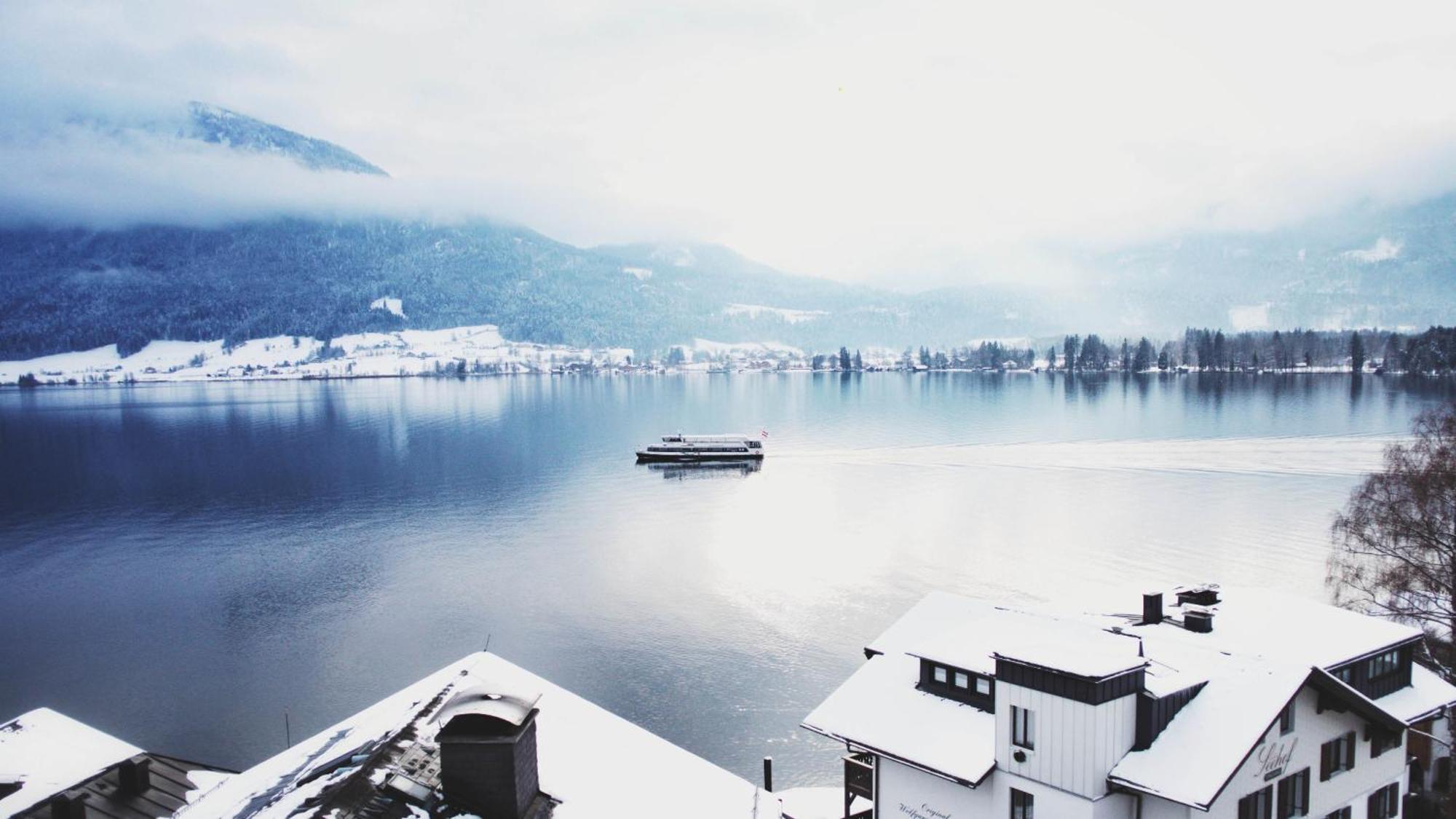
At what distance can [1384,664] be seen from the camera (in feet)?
59.2

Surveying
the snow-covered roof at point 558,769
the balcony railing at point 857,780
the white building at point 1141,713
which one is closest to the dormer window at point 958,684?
the white building at point 1141,713

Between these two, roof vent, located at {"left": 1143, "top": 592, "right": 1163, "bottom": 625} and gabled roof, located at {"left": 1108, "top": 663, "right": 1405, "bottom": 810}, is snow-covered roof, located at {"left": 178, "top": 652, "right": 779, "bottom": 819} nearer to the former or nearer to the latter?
gabled roof, located at {"left": 1108, "top": 663, "right": 1405, "bottom": 810}

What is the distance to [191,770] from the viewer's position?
65.4 feet

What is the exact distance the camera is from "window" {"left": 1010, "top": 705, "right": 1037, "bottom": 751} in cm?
1446

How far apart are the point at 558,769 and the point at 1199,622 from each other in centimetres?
1347

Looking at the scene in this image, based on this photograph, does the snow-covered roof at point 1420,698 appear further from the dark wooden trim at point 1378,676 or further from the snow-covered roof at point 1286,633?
the snow-covered roof at point 1286,633

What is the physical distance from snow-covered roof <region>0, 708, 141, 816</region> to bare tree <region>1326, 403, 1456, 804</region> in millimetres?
31137

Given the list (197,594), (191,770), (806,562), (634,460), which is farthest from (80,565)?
(634,460)

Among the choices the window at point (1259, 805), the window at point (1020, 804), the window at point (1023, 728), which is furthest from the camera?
the window at point (1259, 805)

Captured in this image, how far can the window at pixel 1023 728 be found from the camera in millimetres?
14461

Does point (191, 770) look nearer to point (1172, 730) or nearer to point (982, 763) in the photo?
point (982, 763)

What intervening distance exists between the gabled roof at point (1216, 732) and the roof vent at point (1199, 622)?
2742mm

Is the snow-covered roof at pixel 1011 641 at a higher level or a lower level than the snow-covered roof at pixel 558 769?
higher

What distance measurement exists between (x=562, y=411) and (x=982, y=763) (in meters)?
137
